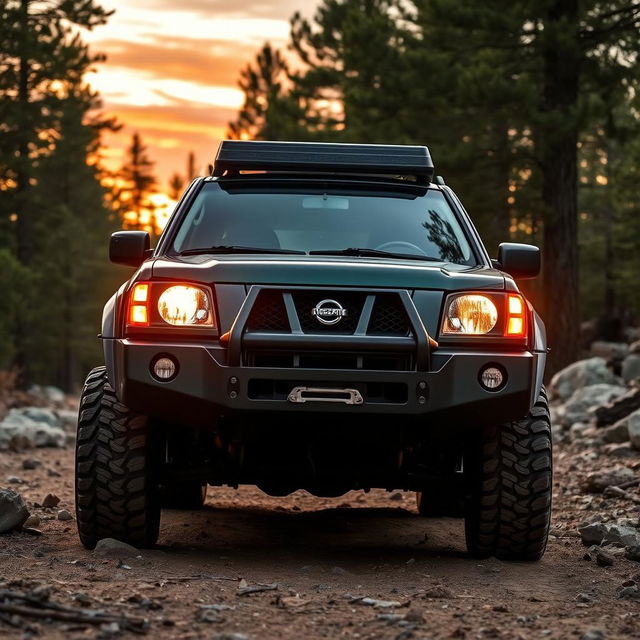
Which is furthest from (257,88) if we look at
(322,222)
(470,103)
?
(322,222)

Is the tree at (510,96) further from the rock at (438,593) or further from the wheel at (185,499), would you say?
the rock at (438,593)

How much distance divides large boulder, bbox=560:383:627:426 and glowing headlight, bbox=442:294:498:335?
9.08 meters

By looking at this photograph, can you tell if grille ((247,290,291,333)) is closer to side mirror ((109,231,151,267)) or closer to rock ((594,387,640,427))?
side mirror ((109,231,151,267))

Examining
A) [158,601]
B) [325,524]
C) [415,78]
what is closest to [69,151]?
[415,78]

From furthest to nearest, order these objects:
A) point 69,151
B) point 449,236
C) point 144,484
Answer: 1. point 69,151
2. point 449,236
3. point 144,484

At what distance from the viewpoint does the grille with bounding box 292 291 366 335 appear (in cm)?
553

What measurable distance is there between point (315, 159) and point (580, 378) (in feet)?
39.6

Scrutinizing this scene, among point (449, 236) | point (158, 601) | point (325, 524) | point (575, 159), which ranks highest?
point (575, 159)

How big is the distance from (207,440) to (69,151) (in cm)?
3719

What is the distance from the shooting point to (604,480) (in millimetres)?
9438

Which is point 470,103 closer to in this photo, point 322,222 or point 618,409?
A: point 618,409

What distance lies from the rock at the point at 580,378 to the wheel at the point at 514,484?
1214cm

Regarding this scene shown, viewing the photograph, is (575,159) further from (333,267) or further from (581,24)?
(333,267)

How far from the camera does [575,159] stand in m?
20.5
